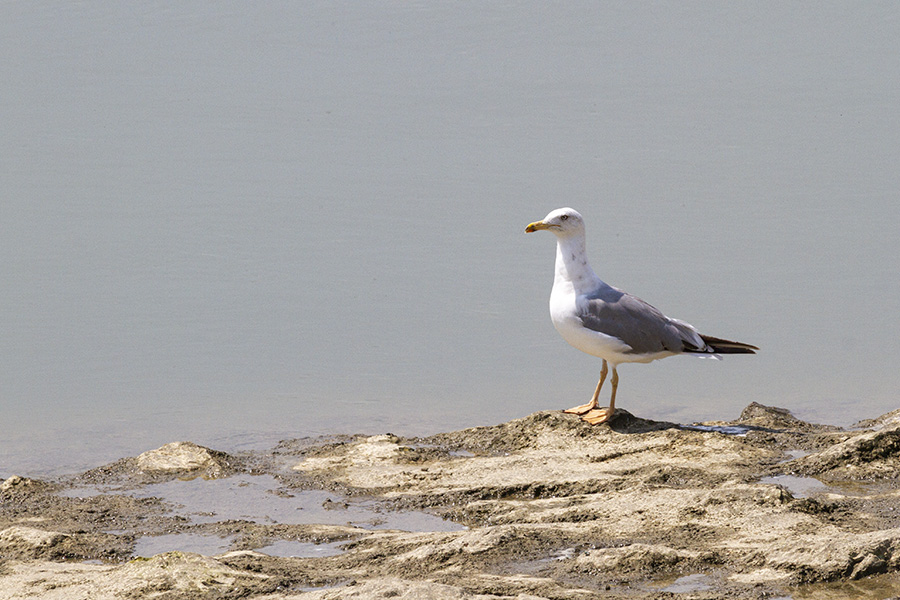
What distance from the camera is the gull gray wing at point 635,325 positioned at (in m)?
7.59

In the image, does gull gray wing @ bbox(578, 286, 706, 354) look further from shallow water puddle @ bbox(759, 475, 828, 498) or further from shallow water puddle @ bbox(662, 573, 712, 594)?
shallow water puddle @ bbox(662, 573, 712, 594)

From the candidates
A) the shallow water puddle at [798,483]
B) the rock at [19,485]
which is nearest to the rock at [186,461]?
the rock at [19,485]

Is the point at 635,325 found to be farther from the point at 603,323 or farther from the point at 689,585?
the point at 689,585

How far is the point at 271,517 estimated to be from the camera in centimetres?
624

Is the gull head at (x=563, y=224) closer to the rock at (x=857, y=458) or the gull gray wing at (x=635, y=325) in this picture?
the gull gray wing at (x=635, y=325)

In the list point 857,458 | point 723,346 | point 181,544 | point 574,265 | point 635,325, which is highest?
point 574,265

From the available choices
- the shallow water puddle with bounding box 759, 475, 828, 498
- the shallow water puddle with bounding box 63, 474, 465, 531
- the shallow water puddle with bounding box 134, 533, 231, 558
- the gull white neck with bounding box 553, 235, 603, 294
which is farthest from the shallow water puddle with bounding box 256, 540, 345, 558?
the gull white neck with bounding box 553, 235, 603, 294

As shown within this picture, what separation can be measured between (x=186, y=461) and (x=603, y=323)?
2.71m

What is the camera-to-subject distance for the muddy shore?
478 centimetres

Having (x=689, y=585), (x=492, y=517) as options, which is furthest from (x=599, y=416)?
(x=689, y=585)

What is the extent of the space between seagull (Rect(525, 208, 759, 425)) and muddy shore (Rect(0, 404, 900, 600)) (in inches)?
17.2

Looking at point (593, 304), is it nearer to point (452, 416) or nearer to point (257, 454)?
point (452, 416)

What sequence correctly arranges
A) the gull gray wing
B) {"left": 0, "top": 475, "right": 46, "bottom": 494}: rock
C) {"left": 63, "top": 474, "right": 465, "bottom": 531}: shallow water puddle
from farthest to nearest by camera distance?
1. the gull gray wing
2. {"left": 0, "top": 475, "right": 46, "bottom": 494}: rock
3. {"left": 63, "top": 474, "right": 465, "bottom": 531}: shallow water puddle

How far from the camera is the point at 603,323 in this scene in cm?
759
